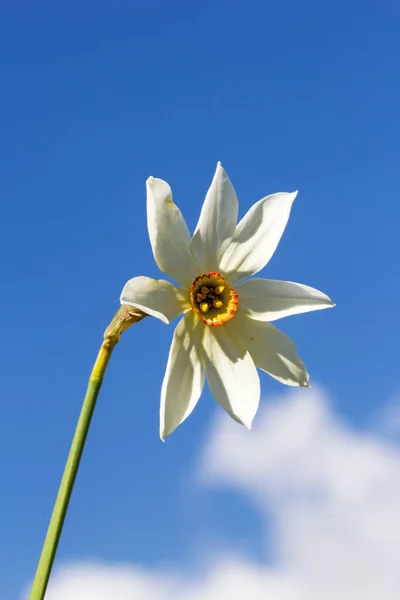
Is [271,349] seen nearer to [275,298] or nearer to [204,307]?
[275,298]

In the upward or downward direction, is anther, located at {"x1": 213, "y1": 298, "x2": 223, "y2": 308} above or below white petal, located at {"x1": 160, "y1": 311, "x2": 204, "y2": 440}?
above

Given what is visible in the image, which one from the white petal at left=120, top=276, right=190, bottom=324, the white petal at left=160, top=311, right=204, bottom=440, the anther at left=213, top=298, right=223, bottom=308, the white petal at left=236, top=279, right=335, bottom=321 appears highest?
the white petal at left=236, top=279, right=335, bottom=321

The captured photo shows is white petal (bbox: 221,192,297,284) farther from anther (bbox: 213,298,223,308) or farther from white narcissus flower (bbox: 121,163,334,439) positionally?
anther (bbox: 213,298,223,308)

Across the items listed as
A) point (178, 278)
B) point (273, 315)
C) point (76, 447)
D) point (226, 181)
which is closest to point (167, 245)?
point (178, 278)

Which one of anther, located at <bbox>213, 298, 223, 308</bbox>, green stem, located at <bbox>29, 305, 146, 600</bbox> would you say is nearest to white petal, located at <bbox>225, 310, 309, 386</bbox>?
anther, located at <bbox>213, 298, 223, 308</bbox>

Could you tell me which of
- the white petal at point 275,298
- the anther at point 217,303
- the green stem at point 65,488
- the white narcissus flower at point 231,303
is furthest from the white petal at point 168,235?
the green stem at point 65,488

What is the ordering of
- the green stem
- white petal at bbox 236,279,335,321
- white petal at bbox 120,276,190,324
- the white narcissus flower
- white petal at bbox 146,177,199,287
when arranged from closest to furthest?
the green stem < white petal at bbox 120,276,190,324 < white petal at bbox 146,177,199,287 < the white narcissus flower < white petal at bbox 236,279,335,321

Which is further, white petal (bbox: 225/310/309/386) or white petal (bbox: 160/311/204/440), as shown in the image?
white petal (bbox: 225/310/309/386)
